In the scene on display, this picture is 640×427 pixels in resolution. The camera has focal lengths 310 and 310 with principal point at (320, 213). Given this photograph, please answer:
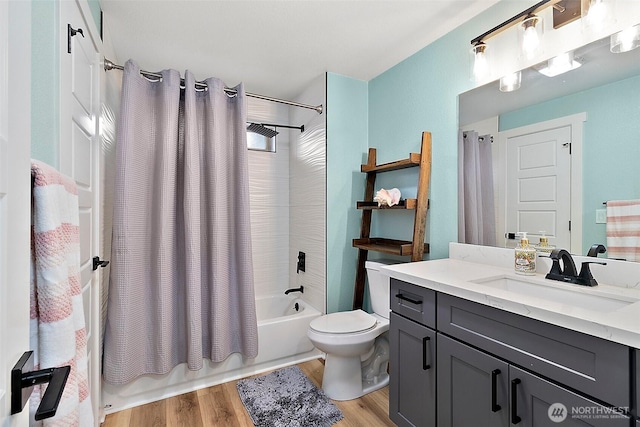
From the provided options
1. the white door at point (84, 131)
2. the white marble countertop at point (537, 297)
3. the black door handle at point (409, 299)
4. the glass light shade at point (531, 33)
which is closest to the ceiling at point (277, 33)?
the glass light shade at point (531, 33)

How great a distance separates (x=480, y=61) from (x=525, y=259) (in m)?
1.04

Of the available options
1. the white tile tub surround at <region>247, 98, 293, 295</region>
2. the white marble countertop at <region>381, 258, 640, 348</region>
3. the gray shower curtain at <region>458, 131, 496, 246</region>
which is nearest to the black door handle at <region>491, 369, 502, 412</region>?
the white marble countertop at <region>381, 258, 640, 348</region>

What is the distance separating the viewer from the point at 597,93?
129cm

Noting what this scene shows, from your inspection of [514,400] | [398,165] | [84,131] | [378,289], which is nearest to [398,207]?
[398,165]

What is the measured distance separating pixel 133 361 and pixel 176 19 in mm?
2025

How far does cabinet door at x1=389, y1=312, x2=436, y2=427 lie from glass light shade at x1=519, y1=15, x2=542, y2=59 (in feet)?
4.45

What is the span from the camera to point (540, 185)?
1.48m

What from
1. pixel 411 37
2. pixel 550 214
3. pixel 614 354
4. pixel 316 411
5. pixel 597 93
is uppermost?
pixel 411 37

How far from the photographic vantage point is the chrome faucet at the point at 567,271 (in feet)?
3.97

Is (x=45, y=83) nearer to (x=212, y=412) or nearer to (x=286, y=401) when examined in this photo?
(x=212, y=412)

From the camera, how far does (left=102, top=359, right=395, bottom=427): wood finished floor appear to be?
67.9 inches

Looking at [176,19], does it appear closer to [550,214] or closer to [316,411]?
[550,214]

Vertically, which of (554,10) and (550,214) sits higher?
(554,10)

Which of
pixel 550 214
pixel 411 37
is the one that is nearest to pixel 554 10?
pixel 411 37
